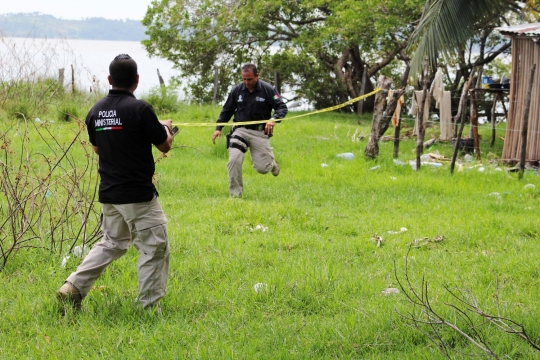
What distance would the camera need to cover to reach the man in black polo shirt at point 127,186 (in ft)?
15.4

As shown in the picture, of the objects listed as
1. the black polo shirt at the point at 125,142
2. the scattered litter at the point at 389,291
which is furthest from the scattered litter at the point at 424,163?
the black polo shirt at the point at 125,142

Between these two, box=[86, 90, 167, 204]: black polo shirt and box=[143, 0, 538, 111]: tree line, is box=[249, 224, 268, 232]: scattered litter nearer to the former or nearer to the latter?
box=[86, 90, 167, 204]: black polo shirt

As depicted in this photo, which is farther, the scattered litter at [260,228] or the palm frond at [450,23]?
the scattered litter at [260,228]

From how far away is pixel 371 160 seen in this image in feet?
42.2

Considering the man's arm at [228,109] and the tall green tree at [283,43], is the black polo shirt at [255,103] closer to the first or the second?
the man's arm at [228,109]

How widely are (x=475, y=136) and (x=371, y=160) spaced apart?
320 cm

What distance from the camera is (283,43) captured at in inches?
1000

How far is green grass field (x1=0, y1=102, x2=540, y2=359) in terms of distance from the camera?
4.50 meters

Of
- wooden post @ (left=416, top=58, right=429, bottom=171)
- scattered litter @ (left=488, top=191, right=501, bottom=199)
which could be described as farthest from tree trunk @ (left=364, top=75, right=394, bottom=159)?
scattered litter @ (left=488, top=191, right=501, bottom=199)

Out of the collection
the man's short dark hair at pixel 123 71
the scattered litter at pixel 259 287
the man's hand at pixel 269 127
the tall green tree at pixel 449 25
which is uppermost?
the tall green tree at pixel 449 25

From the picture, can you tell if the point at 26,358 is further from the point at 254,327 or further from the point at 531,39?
the point at 531,39

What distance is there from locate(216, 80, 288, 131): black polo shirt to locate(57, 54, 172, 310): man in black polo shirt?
178 inches

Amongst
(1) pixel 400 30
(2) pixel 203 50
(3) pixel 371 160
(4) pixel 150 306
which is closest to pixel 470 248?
(4) pixel 150 306

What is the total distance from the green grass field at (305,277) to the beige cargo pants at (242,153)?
29cm
